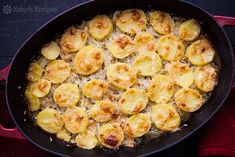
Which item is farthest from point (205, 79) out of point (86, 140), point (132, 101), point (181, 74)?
point (86, 140)

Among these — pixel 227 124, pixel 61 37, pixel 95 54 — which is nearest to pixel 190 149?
pixel 227 124

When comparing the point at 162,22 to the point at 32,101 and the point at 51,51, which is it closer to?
the point at 51,51

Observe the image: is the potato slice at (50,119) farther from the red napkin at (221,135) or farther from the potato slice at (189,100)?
the red napkin at (221,135)

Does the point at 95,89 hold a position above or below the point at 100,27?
below

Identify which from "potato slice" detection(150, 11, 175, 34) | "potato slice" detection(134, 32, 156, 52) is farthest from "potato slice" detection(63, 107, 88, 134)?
"potato slice" detection(150, 11, 175, 34)

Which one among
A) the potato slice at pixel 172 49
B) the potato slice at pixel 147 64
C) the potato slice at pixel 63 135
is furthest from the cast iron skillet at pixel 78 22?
the potato slice at pixel 147 64
